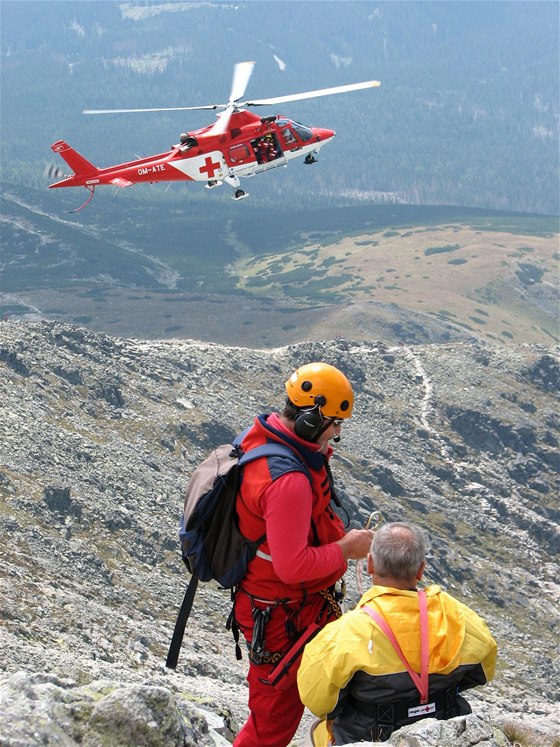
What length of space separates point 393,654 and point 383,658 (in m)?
0.10

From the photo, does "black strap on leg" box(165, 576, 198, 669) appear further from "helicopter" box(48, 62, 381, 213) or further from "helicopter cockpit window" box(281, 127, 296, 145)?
"helicopter cockpit window" box(281, 127, 296, 145)

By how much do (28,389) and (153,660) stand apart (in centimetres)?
3359

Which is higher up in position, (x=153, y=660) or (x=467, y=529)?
(x=153, y=660)

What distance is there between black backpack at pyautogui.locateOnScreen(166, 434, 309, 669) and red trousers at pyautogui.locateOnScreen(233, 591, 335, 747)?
1.83 feet

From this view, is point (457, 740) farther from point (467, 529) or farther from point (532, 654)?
point (467, 529)

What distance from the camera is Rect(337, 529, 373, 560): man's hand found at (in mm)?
9203

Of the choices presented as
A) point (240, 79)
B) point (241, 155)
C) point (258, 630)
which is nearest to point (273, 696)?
point (258, 630)

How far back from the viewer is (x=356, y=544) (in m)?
9.23

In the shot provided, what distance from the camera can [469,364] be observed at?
4028 inches

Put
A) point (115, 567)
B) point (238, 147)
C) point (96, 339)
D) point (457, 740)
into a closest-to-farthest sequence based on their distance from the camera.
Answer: point (457, 740) → point (115, 567) → point (238, 147) → point (96, 339)

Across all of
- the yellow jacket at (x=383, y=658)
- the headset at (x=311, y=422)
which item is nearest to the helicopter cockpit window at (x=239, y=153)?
the headset at (x=311, y=422)

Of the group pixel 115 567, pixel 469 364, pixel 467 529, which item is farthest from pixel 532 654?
pixel 469 364

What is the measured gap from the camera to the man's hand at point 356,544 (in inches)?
362

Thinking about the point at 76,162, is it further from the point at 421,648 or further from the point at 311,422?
the point at 421,648
